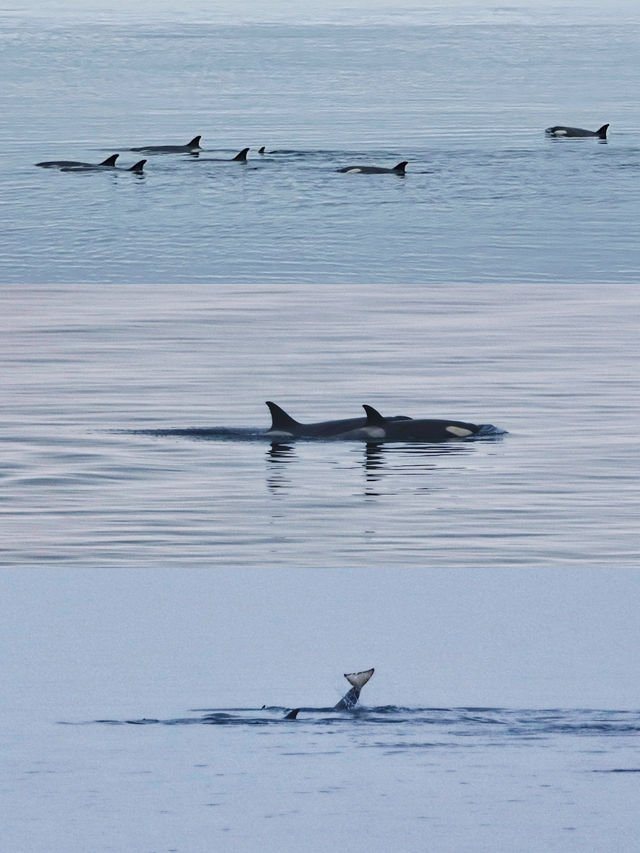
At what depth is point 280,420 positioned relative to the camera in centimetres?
1978

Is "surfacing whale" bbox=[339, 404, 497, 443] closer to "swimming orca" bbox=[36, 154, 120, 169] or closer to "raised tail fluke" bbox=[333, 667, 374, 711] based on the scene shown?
"raised tail fluke" bbox=[333, 667, 374, 711]

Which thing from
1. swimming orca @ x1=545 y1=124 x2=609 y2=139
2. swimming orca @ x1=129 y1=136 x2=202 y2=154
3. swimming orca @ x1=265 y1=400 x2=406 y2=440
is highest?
swimming orca @ x1=545 y1=124 x2=609 y2=139

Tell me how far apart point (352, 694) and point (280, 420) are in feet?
27.9

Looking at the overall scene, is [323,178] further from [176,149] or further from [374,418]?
[374,418]

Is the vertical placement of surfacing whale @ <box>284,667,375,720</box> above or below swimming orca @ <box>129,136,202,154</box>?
below

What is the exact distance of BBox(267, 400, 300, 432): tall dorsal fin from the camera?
64.6 ft

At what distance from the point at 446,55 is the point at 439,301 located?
105 meters

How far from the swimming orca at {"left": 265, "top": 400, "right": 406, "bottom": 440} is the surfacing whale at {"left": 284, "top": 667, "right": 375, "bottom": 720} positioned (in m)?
8.30

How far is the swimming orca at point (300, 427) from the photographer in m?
19.7

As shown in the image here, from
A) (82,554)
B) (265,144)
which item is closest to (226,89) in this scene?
(265,144)

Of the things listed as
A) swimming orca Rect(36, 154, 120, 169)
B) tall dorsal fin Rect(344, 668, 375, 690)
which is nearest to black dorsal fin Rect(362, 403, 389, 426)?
tall dorsal fin Rect(344, 668, 375, 690)

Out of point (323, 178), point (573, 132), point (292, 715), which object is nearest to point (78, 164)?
point (323, 178)

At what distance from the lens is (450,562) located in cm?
1444

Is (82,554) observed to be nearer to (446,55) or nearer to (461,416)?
(461,416)
